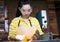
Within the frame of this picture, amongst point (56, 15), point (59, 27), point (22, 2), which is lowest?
Result: point (59, 27)

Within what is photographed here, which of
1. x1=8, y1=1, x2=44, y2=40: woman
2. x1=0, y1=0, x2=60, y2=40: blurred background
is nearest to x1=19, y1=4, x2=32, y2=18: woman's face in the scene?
x1=8, y1=1, x2=44, y2=40: woman

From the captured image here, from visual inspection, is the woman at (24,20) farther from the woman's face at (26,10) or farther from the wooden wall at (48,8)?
the wooden wall at (48,8)

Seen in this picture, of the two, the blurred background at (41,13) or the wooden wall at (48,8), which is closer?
the blurred background at (41,13)

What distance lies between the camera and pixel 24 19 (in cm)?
120

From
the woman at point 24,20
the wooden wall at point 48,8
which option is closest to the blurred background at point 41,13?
the wooden wall at point 48,8

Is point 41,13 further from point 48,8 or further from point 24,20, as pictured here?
point 24,20

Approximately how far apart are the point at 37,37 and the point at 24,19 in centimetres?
35

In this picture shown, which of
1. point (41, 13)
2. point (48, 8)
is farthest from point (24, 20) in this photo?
point (48, 8)

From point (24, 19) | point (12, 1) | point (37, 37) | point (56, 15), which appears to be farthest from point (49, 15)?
point (37, 37)

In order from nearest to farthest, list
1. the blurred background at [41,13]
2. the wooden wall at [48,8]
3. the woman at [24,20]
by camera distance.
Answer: the woman at [24,20] → the blurred background at [41,13] → the wooden wall at [48,8]

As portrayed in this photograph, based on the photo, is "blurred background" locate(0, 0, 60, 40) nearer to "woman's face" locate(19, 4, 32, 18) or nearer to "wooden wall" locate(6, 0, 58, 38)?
"wooden wall" locate(6, 0, 58, 38)

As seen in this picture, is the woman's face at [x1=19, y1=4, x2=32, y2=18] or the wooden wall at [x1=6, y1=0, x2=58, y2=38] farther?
the wooden wall at [x1=6, y1=0, x2=58, y2=38]

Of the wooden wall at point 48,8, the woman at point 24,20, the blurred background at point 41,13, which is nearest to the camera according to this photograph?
the woman at point 24,20

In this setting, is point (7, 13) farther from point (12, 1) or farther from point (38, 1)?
point (38, 1)
